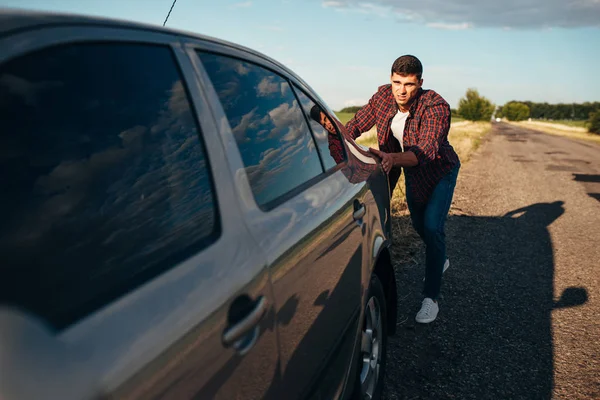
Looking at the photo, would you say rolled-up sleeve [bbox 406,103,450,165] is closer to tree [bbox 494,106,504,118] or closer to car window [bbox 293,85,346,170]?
car window [bbox 293,85,346,170]

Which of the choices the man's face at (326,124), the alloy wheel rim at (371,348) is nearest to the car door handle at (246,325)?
the alloy wheel rim at (371,348)

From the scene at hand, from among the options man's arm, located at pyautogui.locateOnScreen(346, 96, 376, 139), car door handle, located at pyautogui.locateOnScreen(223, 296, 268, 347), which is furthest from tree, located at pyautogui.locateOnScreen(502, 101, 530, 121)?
car door handle, located at pyautogui.locateOnScreen(223, 296, 268, 347)

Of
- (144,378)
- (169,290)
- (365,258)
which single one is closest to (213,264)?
(169,290)

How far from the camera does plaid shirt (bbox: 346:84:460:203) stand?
3.75m

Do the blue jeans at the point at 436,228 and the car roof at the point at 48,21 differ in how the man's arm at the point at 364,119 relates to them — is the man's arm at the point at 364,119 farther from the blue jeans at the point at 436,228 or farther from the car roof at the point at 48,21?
the car roof at the point at 48,21

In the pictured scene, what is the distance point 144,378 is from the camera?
0.95 metres

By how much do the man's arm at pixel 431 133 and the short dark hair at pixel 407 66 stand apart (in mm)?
304

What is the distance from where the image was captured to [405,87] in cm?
384

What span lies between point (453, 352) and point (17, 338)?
132 inches

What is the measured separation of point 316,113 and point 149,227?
1.64 m

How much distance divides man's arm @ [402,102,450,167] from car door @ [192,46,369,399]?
1325 mm

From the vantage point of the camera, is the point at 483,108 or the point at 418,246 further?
the point at 483,108

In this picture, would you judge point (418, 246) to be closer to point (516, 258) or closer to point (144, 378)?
Answer: point (516, 258)

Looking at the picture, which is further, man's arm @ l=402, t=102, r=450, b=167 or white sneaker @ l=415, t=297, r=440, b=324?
white sneaker @ l=415, t=297, r=440, b=324
